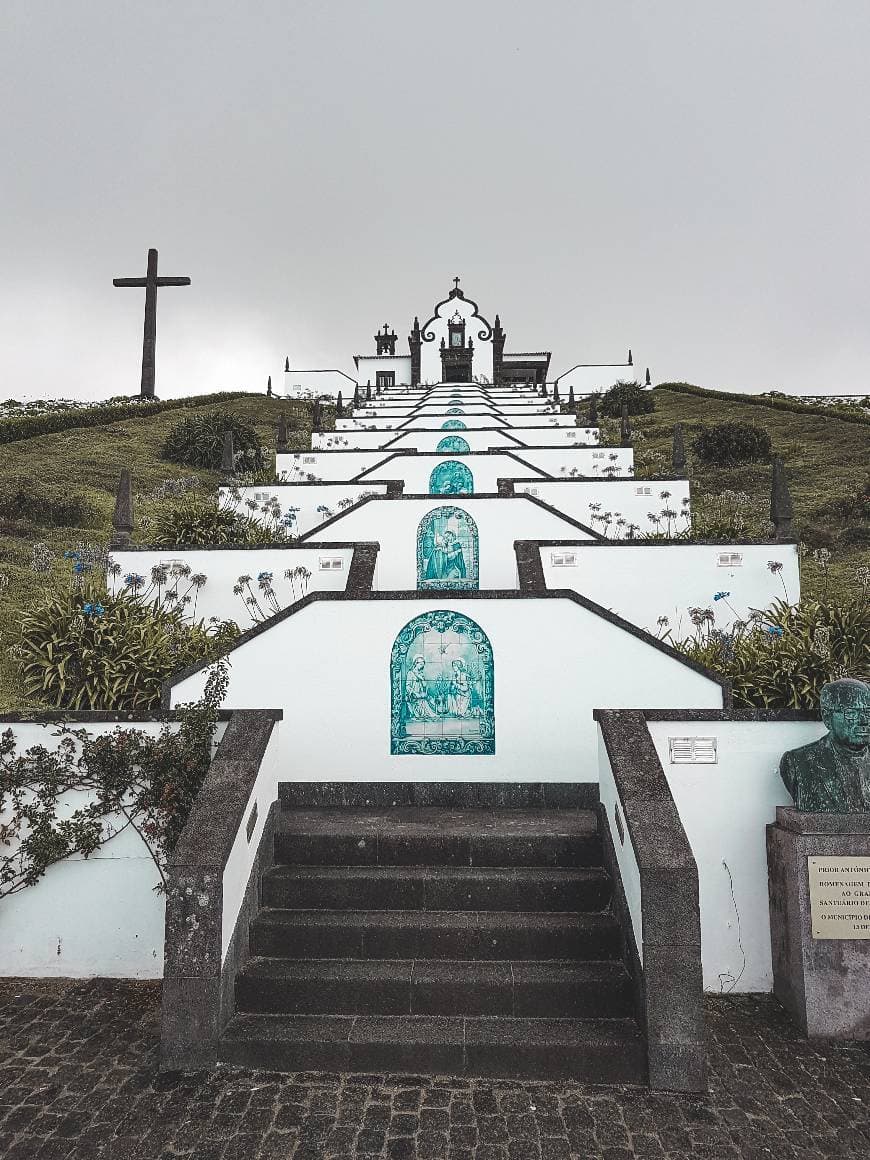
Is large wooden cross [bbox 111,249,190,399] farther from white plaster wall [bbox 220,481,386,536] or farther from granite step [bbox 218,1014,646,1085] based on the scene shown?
granite step [bbox 218,1014,646,1085]

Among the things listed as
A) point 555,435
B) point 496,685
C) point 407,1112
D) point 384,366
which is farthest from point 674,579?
point 384,366

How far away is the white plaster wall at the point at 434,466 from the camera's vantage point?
15438 millimetres

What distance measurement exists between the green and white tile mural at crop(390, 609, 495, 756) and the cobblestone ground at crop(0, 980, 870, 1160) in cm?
288

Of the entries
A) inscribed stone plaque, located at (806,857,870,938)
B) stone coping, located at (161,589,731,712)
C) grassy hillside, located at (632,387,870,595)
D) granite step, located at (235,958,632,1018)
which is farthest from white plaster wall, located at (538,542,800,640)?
granite step, located at (235,958,632,1018)

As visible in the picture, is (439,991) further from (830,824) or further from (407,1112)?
(830,824)

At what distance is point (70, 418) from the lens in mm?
29188

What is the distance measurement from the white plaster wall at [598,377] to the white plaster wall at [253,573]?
4237 centimetres

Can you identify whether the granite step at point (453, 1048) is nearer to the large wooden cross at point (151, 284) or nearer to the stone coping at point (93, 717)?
the stone coping at point (93, 717)

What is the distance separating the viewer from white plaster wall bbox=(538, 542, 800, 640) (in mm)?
10578

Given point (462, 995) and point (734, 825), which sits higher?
point (734, 825)

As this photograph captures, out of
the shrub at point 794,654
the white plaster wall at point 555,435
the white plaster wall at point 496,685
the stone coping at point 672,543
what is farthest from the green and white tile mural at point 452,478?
the white plaster wall at point 496,685

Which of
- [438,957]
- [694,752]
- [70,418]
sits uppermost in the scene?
[70,418]

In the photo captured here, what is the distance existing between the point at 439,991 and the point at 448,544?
8308 millimetres

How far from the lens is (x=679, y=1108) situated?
12.9ft
